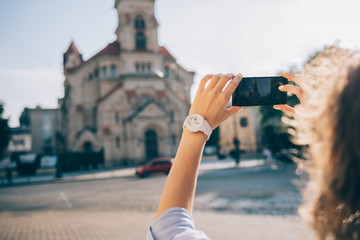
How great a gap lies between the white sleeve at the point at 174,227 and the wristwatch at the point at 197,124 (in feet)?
1.21

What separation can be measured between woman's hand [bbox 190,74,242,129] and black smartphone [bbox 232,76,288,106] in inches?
17.6

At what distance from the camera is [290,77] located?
65.0 inches

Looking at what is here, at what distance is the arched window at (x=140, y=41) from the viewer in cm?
3967

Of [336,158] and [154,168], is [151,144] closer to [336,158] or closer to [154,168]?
[154,168]

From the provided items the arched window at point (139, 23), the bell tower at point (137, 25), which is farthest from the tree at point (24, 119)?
the arched window at point (139, 23)

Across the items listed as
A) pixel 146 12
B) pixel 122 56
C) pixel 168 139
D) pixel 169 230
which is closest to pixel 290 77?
pixel 169 230

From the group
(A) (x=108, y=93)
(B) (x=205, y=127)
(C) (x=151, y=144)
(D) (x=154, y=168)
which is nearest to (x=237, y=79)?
(B) (x=205, y=127)

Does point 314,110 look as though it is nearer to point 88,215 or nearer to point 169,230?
point 169,230

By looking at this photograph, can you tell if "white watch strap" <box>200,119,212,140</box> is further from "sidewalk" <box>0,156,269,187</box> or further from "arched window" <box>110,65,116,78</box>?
"arched window" <box>110,65,116,78</box>

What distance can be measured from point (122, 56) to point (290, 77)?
38566mm

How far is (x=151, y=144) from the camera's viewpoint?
3569 cm

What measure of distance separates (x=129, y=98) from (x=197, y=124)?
35601mm

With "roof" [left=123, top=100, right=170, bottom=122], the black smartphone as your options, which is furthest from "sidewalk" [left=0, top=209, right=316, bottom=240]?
"roof" [left=123, top=100, right=170, bottom=122]

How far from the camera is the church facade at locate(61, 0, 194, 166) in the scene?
3478 cm
